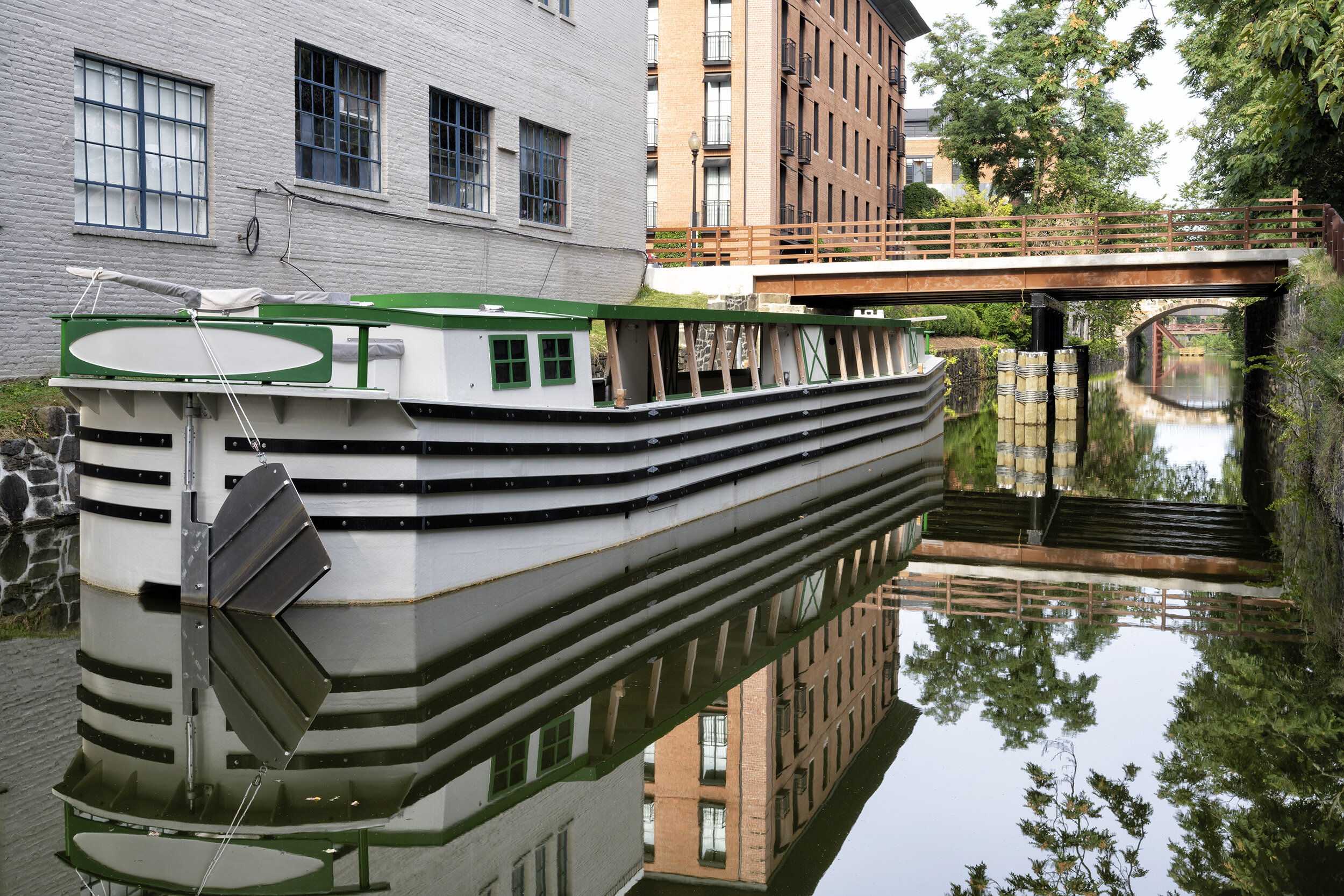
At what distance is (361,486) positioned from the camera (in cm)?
802

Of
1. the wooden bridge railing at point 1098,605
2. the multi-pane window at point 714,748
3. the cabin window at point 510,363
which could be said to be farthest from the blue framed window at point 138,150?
the multi-pane window at point 714,748

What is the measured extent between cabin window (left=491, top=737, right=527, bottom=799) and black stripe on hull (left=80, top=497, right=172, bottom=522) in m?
3.86

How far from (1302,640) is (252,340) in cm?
739

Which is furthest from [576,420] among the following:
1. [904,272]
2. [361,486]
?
[904,272]

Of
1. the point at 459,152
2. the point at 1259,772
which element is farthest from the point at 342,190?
the point at 1259,772

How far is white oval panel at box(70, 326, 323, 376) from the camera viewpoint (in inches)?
302

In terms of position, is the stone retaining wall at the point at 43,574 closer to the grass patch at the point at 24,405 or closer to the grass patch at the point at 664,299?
the grass patch at the point at 24,405

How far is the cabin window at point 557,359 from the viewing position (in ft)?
32.0

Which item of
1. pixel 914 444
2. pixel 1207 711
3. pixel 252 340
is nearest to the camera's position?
pixel 1207 711

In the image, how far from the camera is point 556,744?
19.2 feet

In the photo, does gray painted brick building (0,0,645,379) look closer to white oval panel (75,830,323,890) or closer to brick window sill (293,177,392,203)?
brick window sill (293,177,392,203)

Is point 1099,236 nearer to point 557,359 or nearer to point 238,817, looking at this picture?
point 557,359

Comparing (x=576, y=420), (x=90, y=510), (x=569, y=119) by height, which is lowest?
(x=90, y=510)

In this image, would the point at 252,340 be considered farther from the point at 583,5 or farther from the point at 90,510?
the point at 583,5
